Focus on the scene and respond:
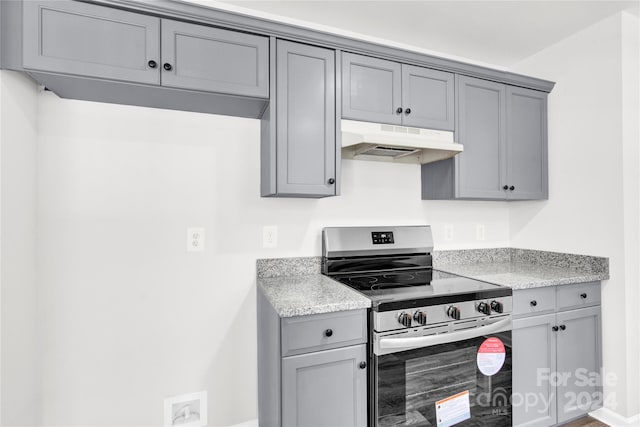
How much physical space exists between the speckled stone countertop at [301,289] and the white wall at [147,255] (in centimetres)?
8

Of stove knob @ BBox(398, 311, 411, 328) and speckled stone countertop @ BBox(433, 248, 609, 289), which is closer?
stove knob @ BBox(398, 311, 411, 328)

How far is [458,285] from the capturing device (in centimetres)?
190

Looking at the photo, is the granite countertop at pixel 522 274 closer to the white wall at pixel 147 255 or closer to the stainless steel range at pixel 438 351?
the stainless steel range at pixel 438 351

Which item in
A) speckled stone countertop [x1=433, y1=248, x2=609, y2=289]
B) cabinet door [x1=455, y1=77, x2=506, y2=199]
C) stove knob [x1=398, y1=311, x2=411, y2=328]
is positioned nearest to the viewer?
stove knob [x1=398, y1=311, x2=411, y2=328]

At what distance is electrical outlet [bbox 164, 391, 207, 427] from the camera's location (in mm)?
1905

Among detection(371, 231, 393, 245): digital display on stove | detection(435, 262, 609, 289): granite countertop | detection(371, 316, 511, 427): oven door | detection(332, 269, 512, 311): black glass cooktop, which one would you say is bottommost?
detection(371, 316, 511, 427): oven door

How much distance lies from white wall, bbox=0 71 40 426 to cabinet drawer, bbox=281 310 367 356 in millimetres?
1156

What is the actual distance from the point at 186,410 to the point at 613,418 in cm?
258

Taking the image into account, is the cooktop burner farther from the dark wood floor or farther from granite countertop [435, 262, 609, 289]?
the dark wood floor

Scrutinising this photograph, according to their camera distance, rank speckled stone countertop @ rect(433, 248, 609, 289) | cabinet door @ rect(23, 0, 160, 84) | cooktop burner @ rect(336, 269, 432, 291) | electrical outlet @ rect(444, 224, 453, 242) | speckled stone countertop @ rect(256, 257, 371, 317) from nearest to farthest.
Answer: cabinet door @ rect(23, 0, 160, 84) → speckled stone countertop @ rect(256, 257, 371, 317) → cooktop burner @ rect(336, 269, 432, 291) → speckled stone countertop @ rect(433, 248, 609, 289) → electrical outlet @ rect(444, 224, 453, 242)

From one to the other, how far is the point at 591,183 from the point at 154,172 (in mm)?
2738

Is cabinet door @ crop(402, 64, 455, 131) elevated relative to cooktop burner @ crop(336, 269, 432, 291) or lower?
elevated

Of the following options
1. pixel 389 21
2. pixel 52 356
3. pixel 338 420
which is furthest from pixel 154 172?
pixel 389 21

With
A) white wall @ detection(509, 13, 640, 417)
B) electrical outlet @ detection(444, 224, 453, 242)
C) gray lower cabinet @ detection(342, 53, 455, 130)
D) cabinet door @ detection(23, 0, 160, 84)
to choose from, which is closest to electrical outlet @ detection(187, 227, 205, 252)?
cabinet door @ detection(23, 0, 160, 84)
